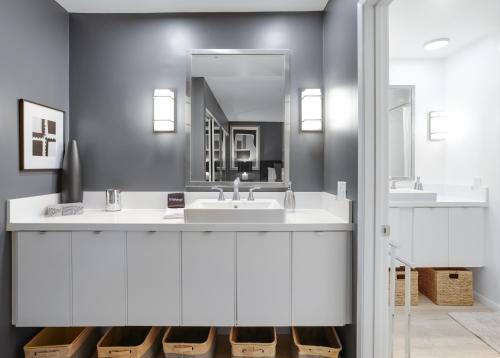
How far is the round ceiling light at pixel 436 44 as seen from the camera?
2916 mm

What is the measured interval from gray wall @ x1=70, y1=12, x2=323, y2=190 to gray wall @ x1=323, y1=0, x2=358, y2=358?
18cm

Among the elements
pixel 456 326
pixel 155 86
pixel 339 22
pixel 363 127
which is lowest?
pixel 456 326

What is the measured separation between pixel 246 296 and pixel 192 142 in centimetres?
118

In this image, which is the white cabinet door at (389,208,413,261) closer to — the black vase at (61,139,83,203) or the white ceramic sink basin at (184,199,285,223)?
the white ceramic sink basin at (184,199,285,223)

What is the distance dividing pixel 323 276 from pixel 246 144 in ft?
3.56

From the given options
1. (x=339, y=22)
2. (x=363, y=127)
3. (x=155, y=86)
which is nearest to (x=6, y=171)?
(x=155, y=86)

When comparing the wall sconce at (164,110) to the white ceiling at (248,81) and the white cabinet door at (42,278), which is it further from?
the white cabinet door at (42,278)

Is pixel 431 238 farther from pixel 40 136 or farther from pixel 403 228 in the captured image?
pixel 40 136

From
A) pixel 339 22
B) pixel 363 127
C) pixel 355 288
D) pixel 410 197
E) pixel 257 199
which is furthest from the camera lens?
pixel 410 197

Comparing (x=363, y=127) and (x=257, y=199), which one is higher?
(x=363, y=127)

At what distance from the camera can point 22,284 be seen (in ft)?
6.21

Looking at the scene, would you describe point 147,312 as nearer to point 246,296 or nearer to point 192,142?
point 246,296

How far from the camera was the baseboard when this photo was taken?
2.80 metres

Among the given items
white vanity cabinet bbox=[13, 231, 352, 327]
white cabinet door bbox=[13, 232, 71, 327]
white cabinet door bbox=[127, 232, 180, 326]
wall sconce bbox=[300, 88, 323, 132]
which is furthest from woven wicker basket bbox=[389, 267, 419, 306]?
white cabinet door bbox=[13, 232, 71, 327]
